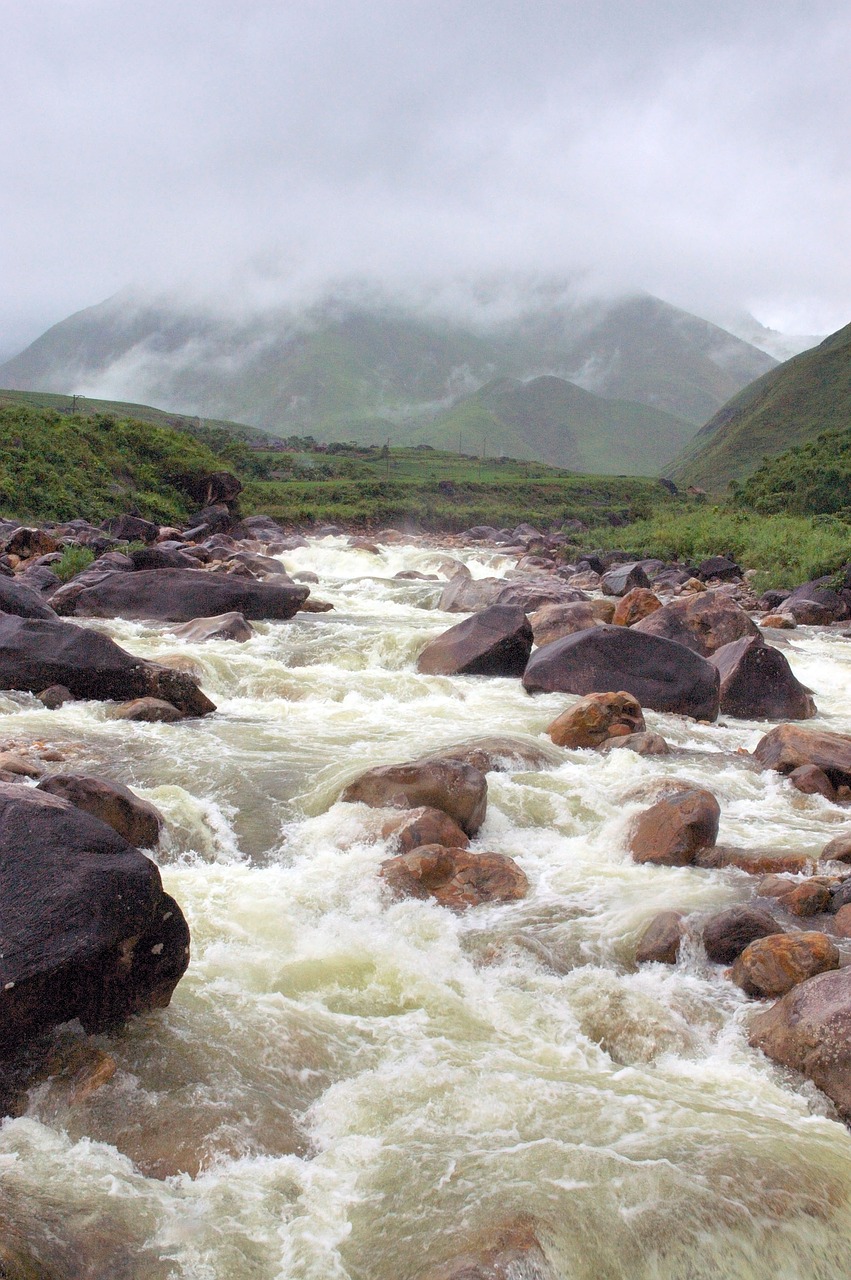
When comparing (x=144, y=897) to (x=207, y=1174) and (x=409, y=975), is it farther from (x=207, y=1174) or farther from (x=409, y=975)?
(x=409, y=975)

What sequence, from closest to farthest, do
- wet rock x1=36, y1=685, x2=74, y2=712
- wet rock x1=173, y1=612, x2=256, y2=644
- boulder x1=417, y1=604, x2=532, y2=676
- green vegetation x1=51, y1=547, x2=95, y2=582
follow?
wet rock x1=36, y1=685, x2=74, y2=712 < boulder x1=417, y1=604, x2=532, y2=676 < wet rock x1=173, y1=612, x2=256, y2=644 < green vegetation x1=51, y1=547, x2=95, y2=582

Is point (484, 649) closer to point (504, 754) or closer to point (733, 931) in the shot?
point (504, 754)

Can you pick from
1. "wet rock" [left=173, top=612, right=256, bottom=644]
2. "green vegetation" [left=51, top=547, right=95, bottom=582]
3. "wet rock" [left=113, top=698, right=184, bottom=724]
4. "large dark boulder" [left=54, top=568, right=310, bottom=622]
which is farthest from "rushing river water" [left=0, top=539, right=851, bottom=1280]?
"green vegetation" [left=51, top=547, right=95, bottom=582]

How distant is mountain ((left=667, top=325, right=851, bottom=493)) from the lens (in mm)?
112125

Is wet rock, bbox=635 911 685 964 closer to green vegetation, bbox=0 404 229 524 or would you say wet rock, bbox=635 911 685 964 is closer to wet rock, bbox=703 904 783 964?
wet rock, bbox=703 904 783 964

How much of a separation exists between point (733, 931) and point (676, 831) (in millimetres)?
1936

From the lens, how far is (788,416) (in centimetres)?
11838

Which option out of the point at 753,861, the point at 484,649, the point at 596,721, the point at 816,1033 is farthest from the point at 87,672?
the point at 816,1033

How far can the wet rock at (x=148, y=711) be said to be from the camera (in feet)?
42.5

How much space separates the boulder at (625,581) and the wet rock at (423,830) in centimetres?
2130

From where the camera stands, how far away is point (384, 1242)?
4.40m

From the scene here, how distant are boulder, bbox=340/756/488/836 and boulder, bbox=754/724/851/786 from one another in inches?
173

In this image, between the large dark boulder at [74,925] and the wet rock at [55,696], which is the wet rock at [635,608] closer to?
the wet rock at [55,696]

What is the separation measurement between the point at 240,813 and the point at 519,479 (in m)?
86.7
